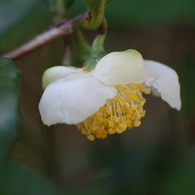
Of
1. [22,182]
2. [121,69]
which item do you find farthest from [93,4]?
[22,182]

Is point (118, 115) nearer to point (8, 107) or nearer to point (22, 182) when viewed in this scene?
point (8, 107)

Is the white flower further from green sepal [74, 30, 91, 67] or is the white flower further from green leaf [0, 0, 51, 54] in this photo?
green leaf [0, 0, 51, 54]

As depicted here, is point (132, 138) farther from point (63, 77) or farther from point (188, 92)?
point (63, 77)

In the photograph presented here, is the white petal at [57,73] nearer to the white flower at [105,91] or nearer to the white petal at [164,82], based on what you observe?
the white flower at [105,91]

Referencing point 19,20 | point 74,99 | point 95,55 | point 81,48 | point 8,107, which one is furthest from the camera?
point 19,20

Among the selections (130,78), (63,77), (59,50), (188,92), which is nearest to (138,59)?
(130,78)
